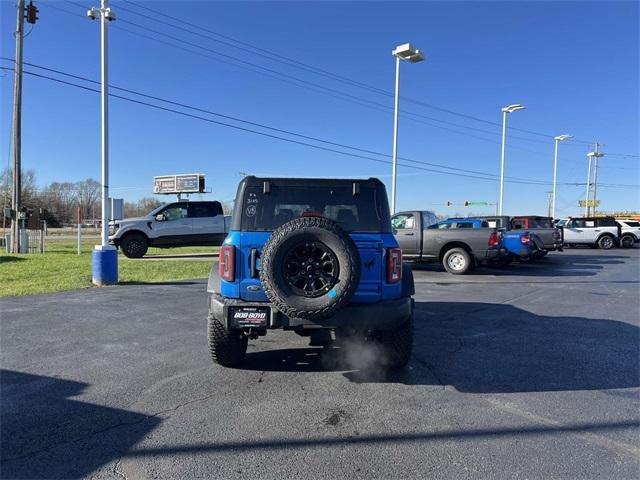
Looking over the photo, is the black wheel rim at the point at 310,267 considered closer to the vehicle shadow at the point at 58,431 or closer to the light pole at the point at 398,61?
the vehicle shadow at the point at 58,431

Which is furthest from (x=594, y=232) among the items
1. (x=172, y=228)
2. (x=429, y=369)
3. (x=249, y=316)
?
(x=249, y=316)

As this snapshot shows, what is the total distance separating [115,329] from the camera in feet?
20.4


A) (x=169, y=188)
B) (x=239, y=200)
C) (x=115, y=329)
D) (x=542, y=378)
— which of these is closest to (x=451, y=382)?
(x=542, y=378)

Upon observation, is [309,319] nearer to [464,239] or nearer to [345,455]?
[345,455]

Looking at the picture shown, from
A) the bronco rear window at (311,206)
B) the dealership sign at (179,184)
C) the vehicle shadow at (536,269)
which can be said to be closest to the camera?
the bronco rear window at (311,206)

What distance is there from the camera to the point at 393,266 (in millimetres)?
4195

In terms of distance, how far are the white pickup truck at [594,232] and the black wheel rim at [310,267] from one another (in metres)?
25.6

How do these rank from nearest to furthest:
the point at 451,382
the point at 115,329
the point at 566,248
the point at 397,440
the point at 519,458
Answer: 1. the point at 519,458
2. the point at 397,440
3. the point at 451,382
4. the point at 115,329
5. the point at 566,248

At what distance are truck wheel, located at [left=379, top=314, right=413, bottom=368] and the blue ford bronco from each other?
0.4 inches

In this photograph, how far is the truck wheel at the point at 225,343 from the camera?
4445mm

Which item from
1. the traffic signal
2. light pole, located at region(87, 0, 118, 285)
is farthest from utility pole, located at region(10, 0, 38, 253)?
light pole, located at region(87, 0, 118, 285)

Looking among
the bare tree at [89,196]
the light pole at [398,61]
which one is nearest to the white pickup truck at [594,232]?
the light pole at [398,61]

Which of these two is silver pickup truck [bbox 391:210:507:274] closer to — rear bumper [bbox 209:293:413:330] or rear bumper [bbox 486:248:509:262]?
rear bumper [bbox 486:248:509:262]

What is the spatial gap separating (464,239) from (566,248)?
57.0ft
